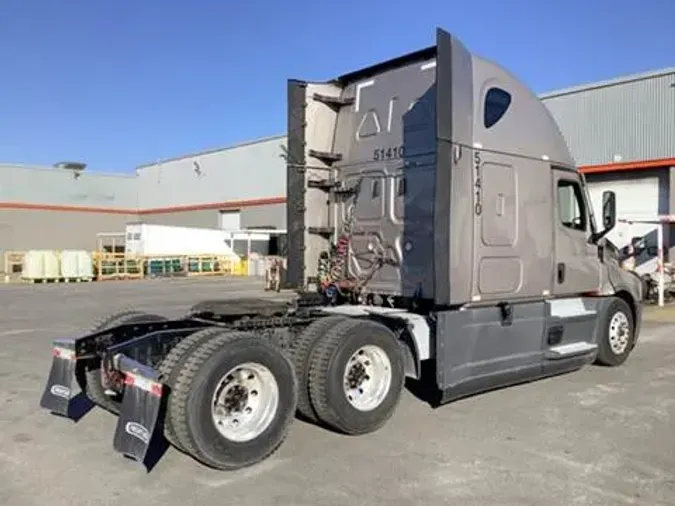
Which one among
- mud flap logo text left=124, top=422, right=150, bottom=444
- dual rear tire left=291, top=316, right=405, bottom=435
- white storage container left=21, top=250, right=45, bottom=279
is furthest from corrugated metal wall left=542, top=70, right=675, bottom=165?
white storage container left=21, top=250, right=45, bottom=279

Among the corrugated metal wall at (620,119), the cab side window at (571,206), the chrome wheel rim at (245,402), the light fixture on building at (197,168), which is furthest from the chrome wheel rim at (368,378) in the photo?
the light fixture on building at (197,168)

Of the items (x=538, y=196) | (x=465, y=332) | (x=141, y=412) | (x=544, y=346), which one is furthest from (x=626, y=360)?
(x=141, y=412)

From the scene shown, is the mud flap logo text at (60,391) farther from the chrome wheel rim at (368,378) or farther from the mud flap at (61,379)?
the chrome wheel rim at (368,378)

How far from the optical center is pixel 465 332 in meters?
6.95

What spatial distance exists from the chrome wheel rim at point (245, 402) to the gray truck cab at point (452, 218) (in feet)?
5.71

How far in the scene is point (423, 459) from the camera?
5.56 metres

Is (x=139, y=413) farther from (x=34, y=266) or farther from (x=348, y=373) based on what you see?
(x=34, y=266)

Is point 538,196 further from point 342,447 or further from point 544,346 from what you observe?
point 342,447

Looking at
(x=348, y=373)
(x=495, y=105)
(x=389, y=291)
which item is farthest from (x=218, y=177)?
(x=348, y=373)

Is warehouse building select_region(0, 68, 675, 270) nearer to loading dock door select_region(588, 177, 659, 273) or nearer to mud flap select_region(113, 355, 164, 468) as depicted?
loading dock door select_region(588, 177, 659, 273)

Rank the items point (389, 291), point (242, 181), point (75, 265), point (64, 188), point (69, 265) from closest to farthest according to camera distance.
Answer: point (389, 291), point (69, 265), point (75, 265), point (242, 181), point (64, 188)

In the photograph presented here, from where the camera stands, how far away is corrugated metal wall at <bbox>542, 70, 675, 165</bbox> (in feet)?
82.1

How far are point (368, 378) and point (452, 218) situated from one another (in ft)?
5.69

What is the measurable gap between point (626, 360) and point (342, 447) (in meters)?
5.82
